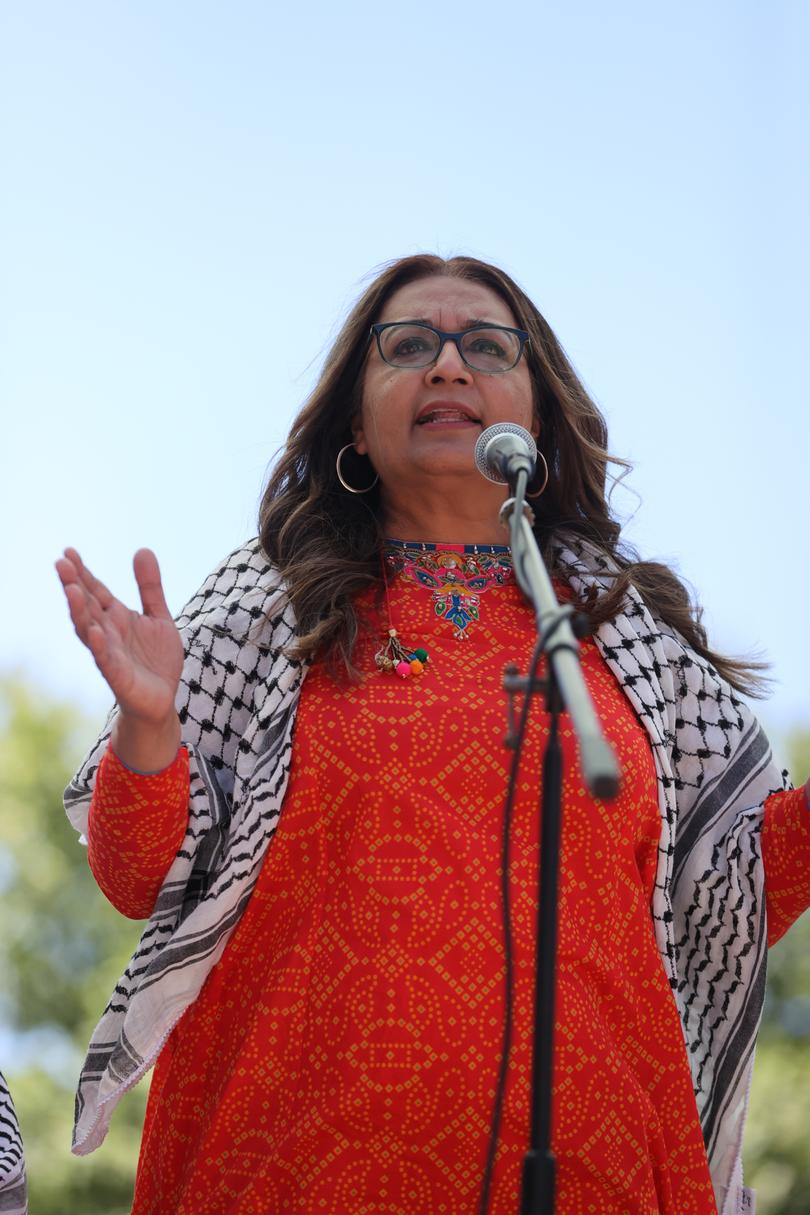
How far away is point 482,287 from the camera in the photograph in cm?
342

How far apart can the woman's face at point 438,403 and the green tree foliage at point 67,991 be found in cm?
1145

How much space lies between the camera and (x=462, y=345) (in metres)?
3.21

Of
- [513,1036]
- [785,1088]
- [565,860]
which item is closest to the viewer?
[513,1036]

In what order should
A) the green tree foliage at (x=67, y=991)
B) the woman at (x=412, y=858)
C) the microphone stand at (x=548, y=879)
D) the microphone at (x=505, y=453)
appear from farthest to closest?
the green tree foliage at (x=67, y=991) < the woman at (x=412, y=858) < the microphone at (x=505, y=453) < the microphone stand at (x=548, y=879)

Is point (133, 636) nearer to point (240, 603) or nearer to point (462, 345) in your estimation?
point (240, 603)

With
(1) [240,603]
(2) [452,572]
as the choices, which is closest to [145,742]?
(1) [240,603]

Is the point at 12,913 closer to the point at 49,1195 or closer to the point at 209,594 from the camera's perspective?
the point at 49,1195

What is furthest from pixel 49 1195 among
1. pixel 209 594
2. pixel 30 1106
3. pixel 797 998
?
pixel 209 594

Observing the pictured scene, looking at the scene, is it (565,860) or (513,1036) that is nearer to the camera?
(513,1036)

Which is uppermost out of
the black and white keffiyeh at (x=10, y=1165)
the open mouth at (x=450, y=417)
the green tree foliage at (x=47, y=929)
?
the green tree foliage at (x=47, y=929)

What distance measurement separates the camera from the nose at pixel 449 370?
10.3 feet

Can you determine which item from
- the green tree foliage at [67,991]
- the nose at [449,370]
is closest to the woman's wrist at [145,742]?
the nose at [449,370]

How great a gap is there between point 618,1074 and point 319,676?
941 mm

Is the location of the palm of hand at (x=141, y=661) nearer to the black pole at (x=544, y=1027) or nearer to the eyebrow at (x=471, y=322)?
the black pole at (x=544, y=1027)
